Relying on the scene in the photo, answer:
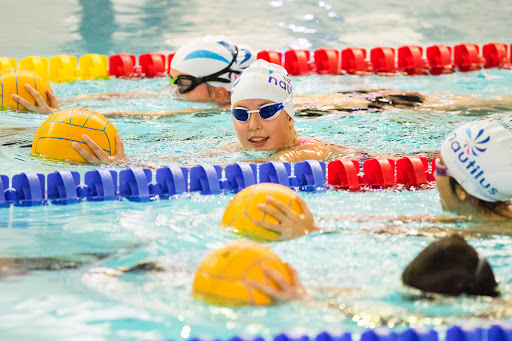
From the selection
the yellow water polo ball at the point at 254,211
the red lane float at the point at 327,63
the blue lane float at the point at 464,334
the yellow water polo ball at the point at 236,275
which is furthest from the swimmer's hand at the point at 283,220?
the red lane float at the point at 327,63

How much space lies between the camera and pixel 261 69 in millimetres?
4684

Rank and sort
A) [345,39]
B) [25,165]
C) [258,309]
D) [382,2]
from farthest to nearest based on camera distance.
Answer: [382,2] < [345,39] < [25,165] < [258,309]

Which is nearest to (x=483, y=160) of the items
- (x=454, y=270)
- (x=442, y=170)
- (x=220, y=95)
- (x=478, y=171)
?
(x=478, y=171)

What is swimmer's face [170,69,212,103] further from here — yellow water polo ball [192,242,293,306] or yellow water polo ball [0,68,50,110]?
yellow water polo ball [192,242,293,306]

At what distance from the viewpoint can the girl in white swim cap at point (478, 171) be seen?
3051mm

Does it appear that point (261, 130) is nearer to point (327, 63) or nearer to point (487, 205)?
point (487, 205)

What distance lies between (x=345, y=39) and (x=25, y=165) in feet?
21.6

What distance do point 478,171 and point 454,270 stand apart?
0.69 m

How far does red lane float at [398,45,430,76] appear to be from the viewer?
8216 millimetres

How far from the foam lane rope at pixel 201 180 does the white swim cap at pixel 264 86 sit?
1.53ft

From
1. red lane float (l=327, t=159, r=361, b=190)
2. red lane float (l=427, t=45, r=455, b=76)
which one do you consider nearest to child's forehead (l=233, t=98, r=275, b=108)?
red lane float (l=327, t=159, r=361, b=190)

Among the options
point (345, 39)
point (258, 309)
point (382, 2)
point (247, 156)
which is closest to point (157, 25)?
point (345, 39)

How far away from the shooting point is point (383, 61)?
8.19 metres

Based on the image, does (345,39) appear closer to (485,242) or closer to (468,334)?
(485,242)
